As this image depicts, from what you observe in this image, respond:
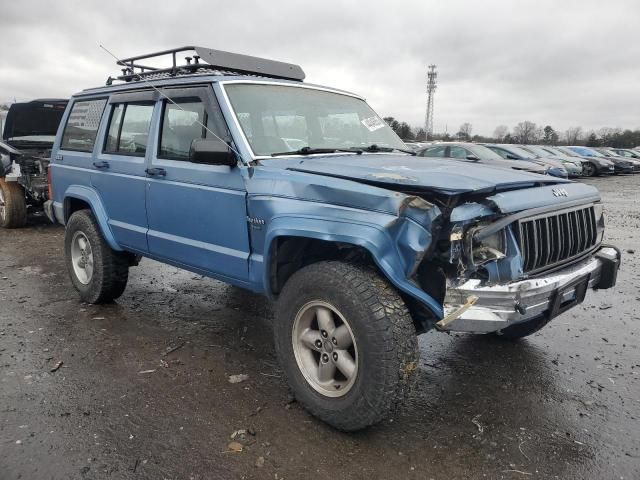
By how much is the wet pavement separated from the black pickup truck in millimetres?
4663

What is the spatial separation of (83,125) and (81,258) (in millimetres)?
1364

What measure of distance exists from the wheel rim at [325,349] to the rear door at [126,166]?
1.90 meters

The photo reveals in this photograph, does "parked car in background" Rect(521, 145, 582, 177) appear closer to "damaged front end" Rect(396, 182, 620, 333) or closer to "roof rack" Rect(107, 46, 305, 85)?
"roof rack" Rect(107, 46, 305, 85)

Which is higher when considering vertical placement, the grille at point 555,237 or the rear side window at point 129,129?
the rear side window at point 129,129

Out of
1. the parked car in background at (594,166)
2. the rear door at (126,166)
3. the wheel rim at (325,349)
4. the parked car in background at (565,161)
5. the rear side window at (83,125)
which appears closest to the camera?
the wheel rim at (325,349)

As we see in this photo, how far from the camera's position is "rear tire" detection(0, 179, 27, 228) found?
907 cm

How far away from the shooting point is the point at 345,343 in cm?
285

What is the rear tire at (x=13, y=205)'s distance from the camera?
9.07m

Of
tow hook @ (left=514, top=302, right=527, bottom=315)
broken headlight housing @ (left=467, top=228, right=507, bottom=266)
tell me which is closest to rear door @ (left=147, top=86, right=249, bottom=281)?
broken headlight housing @ (left=467, top=228, right=507, bottom=266)

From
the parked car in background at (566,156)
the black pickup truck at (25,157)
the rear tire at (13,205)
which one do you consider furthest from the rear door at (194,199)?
the parked car in background at (566,156)

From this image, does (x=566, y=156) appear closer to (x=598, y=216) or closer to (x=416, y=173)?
(x=598, y=216)

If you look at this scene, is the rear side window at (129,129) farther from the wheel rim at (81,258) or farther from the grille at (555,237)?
the grille at (555,237)

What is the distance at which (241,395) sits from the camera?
333 centimetres

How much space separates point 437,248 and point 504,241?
1.31 ft
